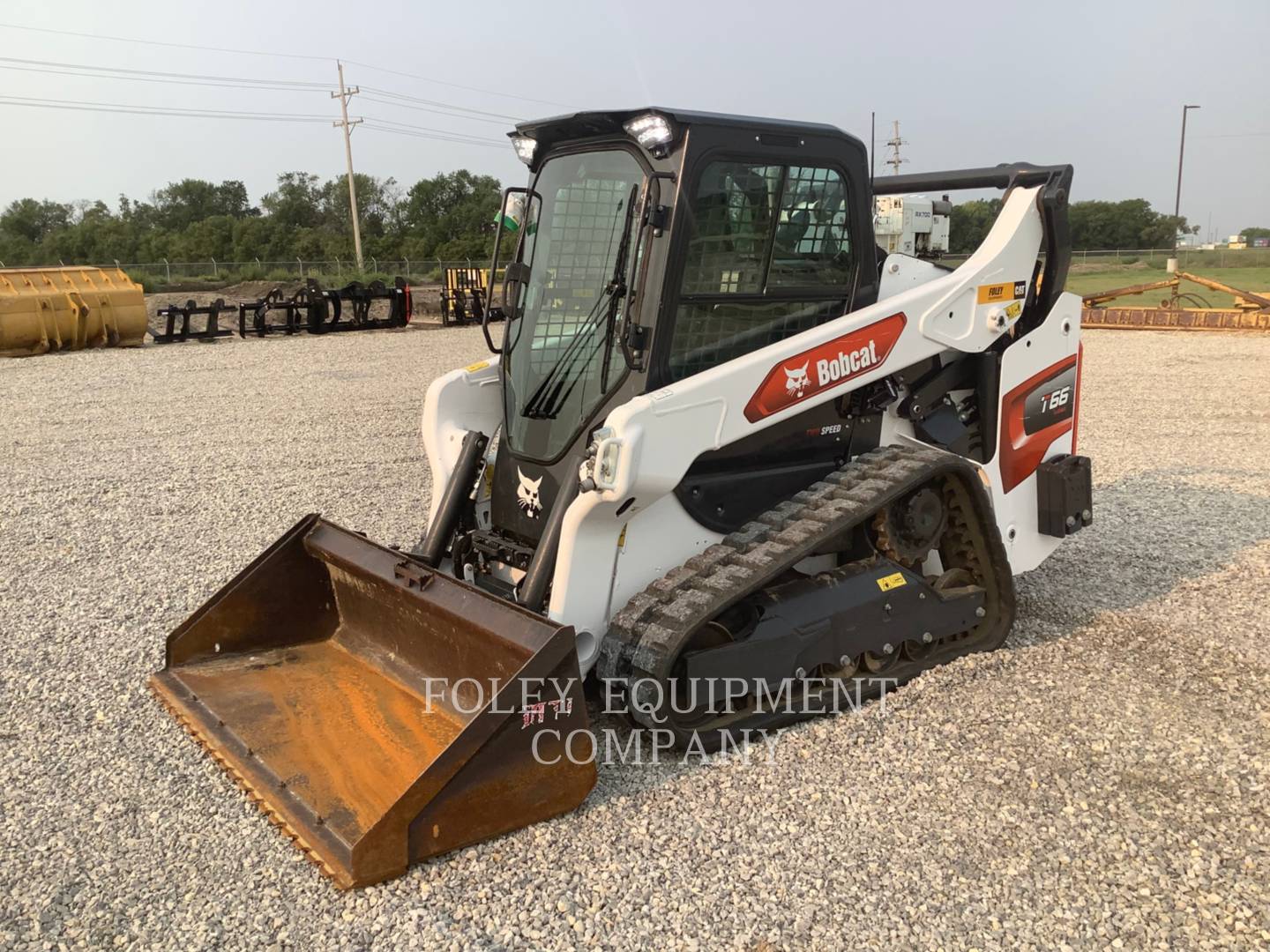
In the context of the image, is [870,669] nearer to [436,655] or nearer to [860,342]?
[860,342]

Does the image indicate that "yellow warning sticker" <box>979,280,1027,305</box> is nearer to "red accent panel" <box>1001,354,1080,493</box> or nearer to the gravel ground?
"red accent panel" <box>1001,354,1080,493</box>

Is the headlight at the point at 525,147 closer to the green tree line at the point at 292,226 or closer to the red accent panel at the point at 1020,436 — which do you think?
the red accent panel at the point at 1020,436

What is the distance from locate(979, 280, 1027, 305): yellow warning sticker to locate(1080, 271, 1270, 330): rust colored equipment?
15678 millimetres

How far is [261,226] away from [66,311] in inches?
1442

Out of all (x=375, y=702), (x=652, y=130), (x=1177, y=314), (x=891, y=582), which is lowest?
(x=375, y=702)

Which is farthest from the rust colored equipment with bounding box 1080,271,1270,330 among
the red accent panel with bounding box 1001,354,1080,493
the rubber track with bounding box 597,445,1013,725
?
the rubber track with bounding box 597,445,1013,725

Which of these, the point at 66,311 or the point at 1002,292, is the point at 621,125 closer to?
the point at 1002,292

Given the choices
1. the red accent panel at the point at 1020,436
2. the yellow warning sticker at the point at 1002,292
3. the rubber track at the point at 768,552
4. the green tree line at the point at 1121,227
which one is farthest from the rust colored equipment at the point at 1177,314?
the green tree line at the point at 1121,227

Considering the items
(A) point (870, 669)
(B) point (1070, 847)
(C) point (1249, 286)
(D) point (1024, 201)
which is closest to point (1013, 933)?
(B) point (1070, 847)

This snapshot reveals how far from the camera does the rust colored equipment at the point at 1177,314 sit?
2002 centimetres

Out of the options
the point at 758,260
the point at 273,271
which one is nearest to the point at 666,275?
the point at 758,260

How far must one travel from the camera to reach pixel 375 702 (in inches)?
166

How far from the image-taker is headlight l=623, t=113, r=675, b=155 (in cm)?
391

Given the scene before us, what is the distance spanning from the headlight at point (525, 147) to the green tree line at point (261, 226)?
38753 mm
